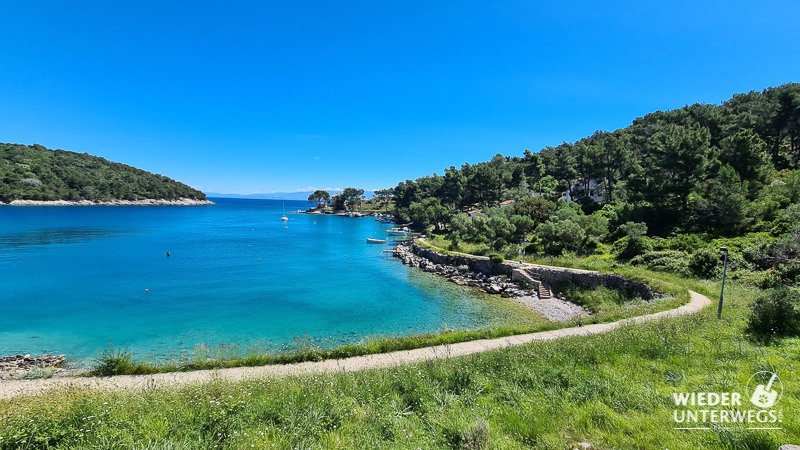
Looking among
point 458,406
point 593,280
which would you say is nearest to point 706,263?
point 593,280

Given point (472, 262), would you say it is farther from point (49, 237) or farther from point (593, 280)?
point (49, 237)

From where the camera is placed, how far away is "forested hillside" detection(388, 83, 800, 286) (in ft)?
78.2

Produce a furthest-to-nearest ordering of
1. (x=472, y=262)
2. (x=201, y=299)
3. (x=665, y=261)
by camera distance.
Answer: (x=472, y=262), (x=201, y=299), (x=665, y=261)

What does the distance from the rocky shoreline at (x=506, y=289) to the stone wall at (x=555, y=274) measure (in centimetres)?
91

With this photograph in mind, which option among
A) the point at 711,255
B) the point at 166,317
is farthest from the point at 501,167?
the point at 166,317

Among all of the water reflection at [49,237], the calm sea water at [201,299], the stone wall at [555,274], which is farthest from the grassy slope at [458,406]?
the water reflection at [49,237]

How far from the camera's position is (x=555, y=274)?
28641mm

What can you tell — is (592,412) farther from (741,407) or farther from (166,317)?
(166,317)

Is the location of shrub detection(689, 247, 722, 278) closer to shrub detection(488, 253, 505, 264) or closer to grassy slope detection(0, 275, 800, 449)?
shrub detection(488, 253, 505, 264)

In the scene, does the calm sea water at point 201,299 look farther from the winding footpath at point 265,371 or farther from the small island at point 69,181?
the small island at point 69,181

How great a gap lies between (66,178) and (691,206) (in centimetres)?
21705

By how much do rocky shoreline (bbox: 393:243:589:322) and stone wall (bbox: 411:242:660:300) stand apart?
914mm

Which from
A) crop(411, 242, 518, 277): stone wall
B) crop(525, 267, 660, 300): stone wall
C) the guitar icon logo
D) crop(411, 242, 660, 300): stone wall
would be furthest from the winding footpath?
crop(411, 242, 518, 277): stone wall

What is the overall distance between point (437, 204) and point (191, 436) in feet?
235
